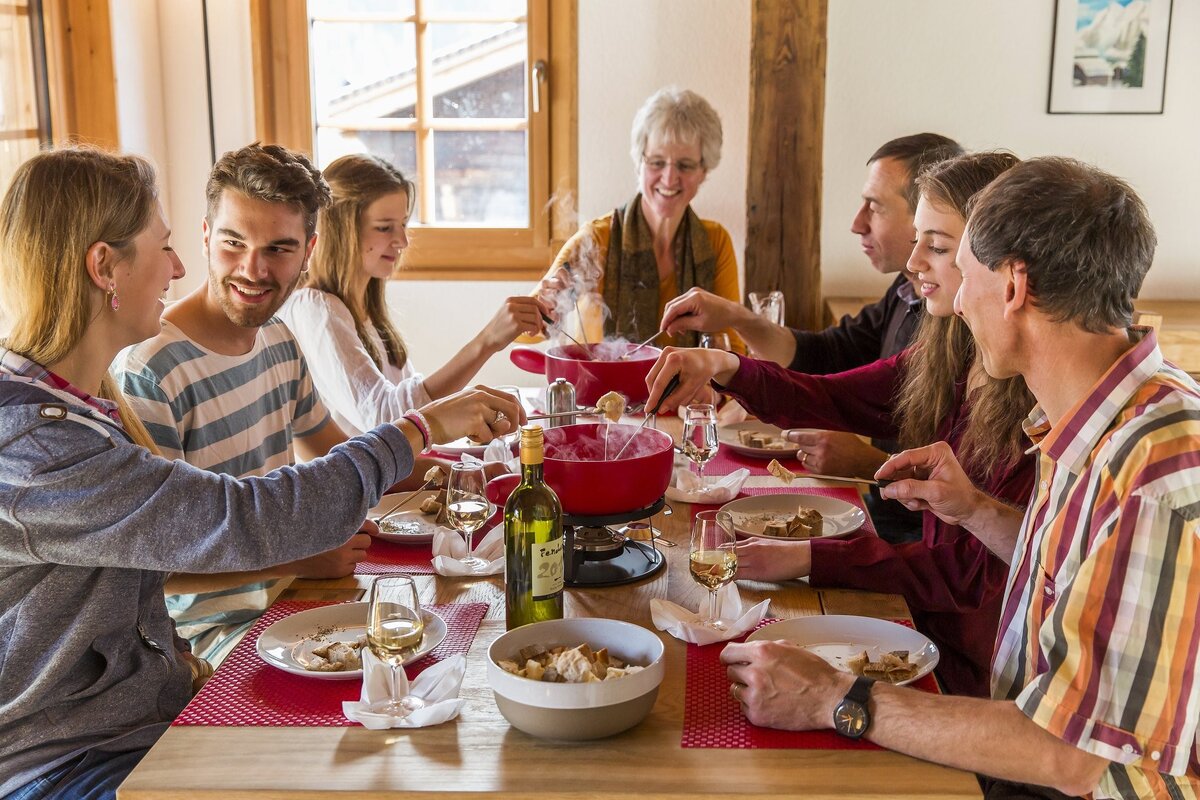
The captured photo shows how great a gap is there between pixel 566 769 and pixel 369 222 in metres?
1.91

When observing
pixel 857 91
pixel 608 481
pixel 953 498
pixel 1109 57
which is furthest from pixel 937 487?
pixel 1109 57

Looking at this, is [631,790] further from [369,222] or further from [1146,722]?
[369,222]

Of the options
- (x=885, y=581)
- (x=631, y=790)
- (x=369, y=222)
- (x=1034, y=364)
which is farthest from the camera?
(x=369, y=222)

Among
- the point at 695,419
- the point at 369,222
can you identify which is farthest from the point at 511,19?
the point at 695,419

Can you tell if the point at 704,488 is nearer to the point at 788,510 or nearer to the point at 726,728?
the point at 788,510

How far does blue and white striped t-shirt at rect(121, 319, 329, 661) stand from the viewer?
1.93 metres

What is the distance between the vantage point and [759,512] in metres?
2.08

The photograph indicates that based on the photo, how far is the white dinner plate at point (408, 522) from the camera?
1.88m

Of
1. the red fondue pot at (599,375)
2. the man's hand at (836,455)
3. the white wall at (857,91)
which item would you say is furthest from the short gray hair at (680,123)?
the man's hand at (836,455)

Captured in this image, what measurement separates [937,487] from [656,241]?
231 centimetres

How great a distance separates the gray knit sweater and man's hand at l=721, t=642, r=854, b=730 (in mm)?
576

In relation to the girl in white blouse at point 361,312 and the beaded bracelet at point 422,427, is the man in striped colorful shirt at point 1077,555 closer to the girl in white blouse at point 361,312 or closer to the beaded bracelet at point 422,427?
the beaded bracelet at point 422,427

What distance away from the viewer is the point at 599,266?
3.75m

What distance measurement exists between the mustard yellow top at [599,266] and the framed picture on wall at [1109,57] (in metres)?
1.30
